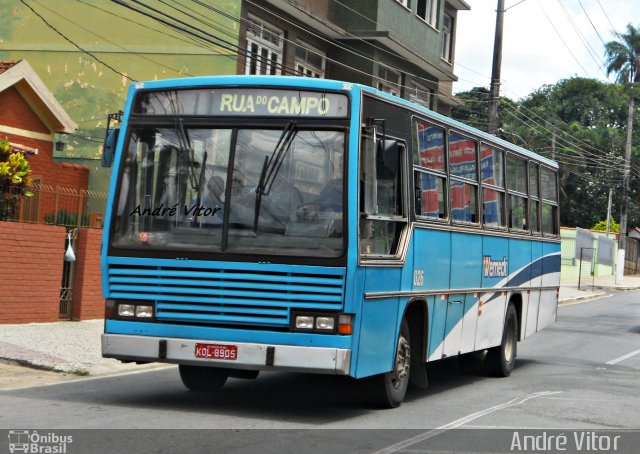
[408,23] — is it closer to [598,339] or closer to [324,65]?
[324,65]

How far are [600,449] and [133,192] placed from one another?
15.6 ft

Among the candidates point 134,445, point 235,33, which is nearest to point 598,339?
point 235,33

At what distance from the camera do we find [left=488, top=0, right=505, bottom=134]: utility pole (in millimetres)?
28891

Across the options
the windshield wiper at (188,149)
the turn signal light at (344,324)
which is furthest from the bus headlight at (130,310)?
the turn signal light at (344,324)

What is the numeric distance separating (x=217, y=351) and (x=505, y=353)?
6.72m

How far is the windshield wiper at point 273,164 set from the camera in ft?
31.9

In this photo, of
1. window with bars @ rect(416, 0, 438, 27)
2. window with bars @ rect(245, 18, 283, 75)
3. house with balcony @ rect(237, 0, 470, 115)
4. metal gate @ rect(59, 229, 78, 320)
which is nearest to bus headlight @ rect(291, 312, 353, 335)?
metal gate @ rect(59, 229, 78, 320)

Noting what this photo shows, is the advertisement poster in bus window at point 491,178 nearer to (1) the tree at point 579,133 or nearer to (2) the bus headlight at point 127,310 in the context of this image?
(2) the bus headlight at point 127,310

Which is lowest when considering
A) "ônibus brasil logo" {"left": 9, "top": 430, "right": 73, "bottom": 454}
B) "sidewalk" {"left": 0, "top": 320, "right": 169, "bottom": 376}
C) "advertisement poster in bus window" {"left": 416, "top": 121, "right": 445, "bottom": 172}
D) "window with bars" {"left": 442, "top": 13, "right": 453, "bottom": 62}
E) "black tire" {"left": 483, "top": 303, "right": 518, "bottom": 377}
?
"ônibus brasil logo" {"left": 9, "top": 430, "right": 73, "bottom": 454}

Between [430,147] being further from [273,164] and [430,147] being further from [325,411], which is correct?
[325,411]

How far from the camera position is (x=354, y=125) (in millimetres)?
9766

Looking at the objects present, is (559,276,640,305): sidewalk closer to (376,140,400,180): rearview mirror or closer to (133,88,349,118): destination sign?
(376,140,400,180): rearview mirror

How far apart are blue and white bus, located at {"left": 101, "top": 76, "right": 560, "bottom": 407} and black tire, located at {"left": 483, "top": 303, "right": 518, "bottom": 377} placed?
4.25m

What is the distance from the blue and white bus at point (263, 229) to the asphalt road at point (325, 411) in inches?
19.5
